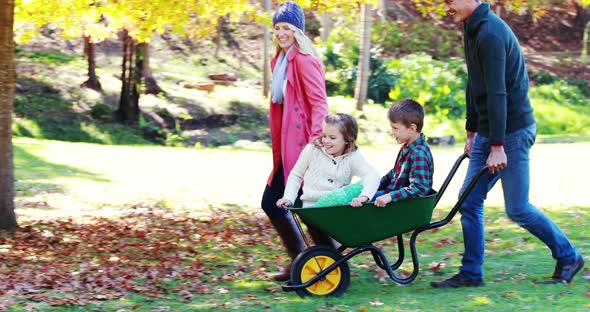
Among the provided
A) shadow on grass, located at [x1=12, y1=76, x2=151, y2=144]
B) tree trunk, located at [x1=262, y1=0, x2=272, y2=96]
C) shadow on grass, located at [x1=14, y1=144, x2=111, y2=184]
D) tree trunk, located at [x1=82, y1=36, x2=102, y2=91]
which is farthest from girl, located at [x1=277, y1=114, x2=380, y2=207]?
tree trunk, located at [x1=82, y1=36, x2=102, y2=91]

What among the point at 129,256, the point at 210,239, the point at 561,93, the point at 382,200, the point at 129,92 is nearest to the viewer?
the point at 382,200

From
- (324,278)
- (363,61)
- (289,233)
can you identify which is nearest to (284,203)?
(324,278)

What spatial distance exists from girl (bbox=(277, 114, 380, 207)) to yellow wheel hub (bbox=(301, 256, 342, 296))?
→ 1.11 feet

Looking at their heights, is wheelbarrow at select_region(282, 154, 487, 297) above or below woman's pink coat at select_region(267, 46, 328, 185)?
below

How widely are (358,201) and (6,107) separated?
409cm

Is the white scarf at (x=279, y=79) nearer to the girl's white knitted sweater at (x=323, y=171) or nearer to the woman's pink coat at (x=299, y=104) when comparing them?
the woman's pink coat at (x=299, y=104)

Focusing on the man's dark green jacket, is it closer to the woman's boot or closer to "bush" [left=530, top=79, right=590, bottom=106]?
the woman's boot

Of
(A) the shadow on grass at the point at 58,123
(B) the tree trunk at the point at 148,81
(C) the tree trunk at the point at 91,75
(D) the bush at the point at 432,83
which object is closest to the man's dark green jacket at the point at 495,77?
(A) the shadow on grass at the point at 58,123

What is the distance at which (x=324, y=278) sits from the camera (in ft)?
17.5

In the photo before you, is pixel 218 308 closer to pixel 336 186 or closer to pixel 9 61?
pixel 336 186

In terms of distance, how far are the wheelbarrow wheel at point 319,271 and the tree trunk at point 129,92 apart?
1586 cm

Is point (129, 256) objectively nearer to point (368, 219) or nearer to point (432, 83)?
point (368, 219)

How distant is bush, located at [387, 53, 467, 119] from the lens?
860 inches

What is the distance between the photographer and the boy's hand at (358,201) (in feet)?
16.3
